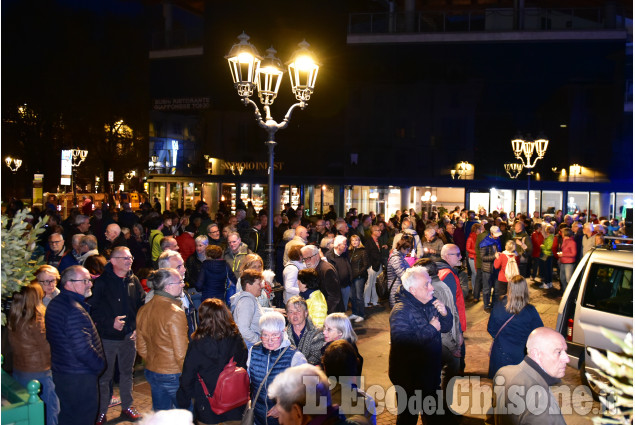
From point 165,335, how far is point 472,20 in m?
31.4

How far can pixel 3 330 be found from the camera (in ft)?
17.3

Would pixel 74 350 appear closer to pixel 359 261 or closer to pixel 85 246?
pixel 85 246

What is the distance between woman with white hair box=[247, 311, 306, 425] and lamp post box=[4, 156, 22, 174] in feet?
125

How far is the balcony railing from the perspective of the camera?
30750 millimetres

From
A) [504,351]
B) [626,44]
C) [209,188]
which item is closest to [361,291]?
[504,351]

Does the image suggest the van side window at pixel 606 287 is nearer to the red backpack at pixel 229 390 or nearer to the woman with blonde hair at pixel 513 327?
the woman with blonde hair at pixel 513 327

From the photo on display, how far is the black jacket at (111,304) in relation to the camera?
19.5ft

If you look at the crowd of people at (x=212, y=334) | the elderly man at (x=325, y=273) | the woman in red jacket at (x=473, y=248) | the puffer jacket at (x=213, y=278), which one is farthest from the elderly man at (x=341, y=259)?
the woman in red jacket at (x=473, y=248)

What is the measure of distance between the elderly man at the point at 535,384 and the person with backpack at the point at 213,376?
77.9 inches

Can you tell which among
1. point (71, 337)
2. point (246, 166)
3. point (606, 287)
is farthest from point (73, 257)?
point (246, 166)

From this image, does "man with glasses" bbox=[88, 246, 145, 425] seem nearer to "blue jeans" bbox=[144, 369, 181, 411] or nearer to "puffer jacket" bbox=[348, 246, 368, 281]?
"blue jeans" bbox=[144, 369, 181, 411]

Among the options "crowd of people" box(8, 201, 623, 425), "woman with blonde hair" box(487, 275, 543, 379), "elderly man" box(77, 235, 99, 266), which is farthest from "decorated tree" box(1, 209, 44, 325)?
"woman with blonde hair" box(487, 275, 543, 379)

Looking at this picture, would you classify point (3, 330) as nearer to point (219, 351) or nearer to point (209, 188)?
point (219, 351)

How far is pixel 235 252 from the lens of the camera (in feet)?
29.1
